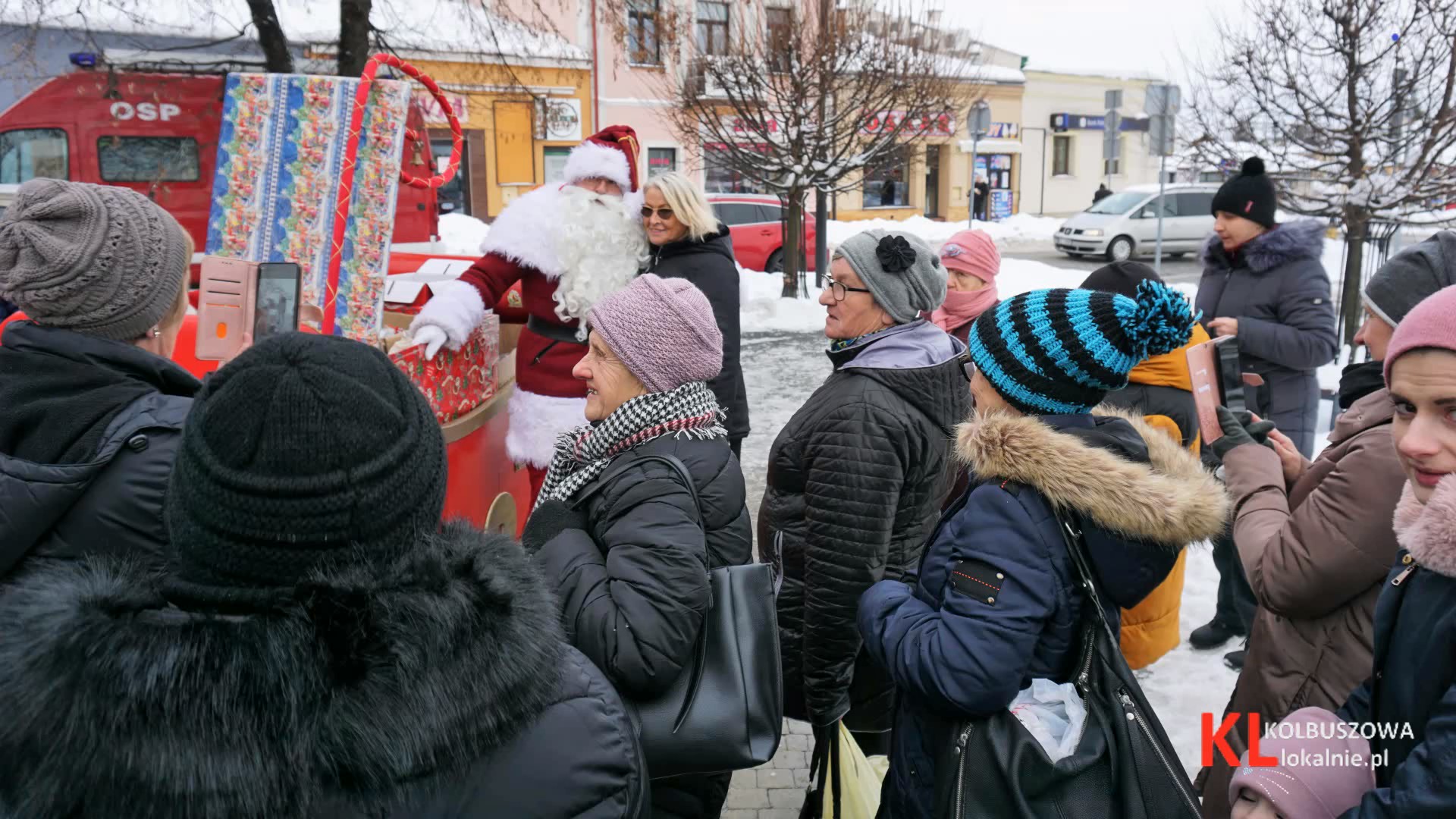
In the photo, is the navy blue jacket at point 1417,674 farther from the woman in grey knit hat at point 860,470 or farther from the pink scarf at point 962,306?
the pink scarf at point 962,306

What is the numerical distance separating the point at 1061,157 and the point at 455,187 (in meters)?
24.7

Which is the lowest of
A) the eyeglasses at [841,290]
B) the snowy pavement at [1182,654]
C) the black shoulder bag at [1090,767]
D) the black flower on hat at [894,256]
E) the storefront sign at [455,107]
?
the snowy pavement at [1182,654]

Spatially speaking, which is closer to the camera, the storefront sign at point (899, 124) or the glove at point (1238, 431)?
the glove at point (1238, 431)

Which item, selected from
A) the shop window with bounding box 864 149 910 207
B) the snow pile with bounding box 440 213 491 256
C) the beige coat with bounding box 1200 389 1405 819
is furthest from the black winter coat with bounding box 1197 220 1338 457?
the shop window with bounding box 864 149 910 207

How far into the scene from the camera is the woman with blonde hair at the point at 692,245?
378 centimetres

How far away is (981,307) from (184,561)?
345 cm

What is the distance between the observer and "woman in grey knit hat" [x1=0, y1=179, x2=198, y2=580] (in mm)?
1610

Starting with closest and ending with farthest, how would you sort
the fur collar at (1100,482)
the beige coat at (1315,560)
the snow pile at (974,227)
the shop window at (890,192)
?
the fur collar at (1100,482) < the beige coat at (1315,560) < the snow pile at (974,227) < the shop window at (890,192)

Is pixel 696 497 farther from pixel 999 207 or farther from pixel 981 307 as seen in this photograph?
pixel 999 207

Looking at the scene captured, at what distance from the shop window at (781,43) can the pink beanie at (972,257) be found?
10.4 m

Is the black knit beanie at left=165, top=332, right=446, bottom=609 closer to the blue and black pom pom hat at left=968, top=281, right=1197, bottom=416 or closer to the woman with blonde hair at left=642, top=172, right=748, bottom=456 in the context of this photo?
the blue and black pom pom hat at left=968, top=281, right=1197, bottom=416

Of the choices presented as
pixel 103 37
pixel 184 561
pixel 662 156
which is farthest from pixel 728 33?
pixel 184 561

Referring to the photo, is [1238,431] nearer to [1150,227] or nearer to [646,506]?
[646,506]

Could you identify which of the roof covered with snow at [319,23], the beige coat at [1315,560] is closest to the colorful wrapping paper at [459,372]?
the beige coat at [1315,560]
